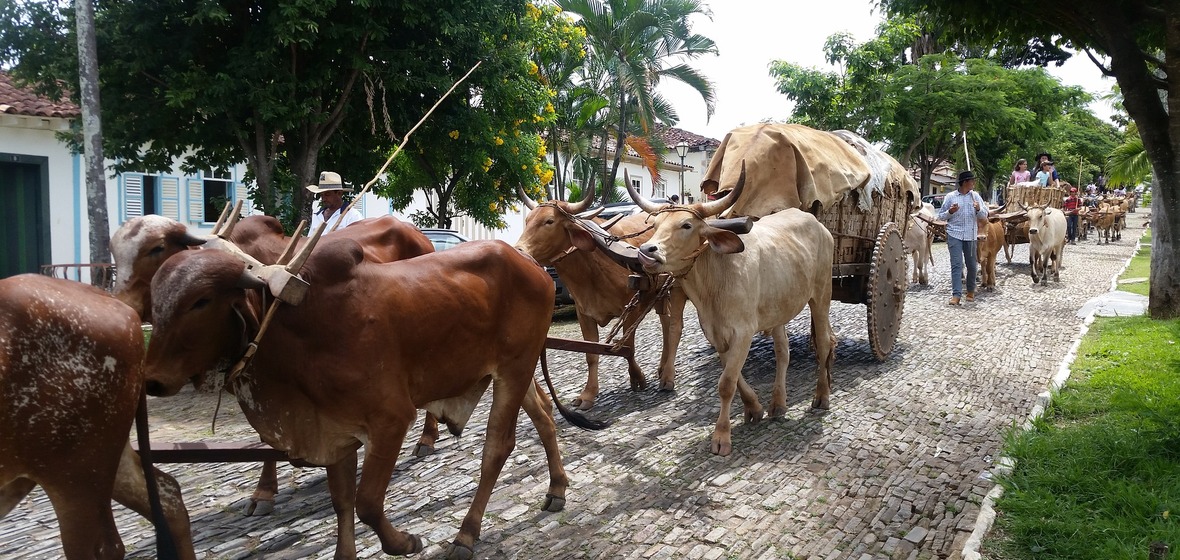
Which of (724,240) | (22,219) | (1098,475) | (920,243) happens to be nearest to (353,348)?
(724,240)

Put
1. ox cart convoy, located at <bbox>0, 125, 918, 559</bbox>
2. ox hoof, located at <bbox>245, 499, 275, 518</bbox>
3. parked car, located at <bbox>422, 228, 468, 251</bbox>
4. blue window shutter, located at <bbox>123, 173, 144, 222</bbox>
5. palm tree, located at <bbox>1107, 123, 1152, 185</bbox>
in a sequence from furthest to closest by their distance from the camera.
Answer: palm tree, located at <bbox>1107, 123, 1152, 185</bbox> → blue window shutter, located at <bbox>123, 173, 144, 222</bbox> → parked car, located at <bbox>422, 228, 468, 251</bbox> → ox hoof, located at <bbox>245, 499, 275, 518</bbox> → ox cart convoy, located at <bbox>0, 125, 918, 559</bbox>

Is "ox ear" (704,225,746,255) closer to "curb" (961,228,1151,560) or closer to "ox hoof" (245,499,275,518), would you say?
"curb" (961,228,1151,560)

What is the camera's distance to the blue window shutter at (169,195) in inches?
567

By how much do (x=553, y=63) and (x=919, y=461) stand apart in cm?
1581

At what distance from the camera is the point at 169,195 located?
14445 millimetres

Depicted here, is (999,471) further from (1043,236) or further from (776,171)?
(1043,236)

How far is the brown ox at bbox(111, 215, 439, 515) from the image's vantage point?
3723mm

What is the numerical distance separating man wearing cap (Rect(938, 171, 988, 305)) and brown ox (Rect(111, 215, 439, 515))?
1002cm

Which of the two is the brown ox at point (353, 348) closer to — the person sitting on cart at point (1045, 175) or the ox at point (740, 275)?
the ox at point (740, 275)

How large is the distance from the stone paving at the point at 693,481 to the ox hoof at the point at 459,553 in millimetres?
87

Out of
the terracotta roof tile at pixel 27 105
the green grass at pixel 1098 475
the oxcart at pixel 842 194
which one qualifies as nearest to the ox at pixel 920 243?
the oxcart at pixel 842 194

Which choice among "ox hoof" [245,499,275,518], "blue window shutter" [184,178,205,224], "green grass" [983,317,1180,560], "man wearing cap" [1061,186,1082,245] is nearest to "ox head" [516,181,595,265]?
"ox hoof" [245,499,275,518]

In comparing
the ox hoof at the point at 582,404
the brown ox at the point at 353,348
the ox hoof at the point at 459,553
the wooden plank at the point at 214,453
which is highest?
the brown ox at the point at 353,348

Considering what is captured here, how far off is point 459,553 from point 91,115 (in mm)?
5777
